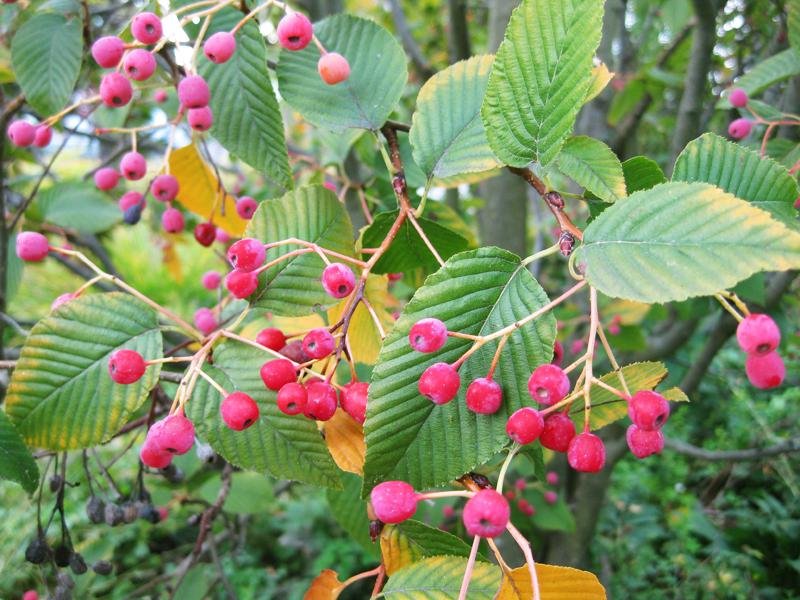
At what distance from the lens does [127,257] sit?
4.73m

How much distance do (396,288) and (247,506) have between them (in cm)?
66

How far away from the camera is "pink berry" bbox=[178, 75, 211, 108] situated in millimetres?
683

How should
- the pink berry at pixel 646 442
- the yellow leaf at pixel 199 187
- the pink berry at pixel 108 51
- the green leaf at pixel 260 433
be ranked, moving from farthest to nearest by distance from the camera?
the yellow leaf at pixel 199 187, the pink berry at pixel 108 51, the green leaf at pixel 260 433, the pink berry at pixel 646 442

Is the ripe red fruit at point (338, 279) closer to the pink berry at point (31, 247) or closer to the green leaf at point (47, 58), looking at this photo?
the pink berry at point (31, 247)

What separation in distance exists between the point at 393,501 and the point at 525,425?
0.38 feet

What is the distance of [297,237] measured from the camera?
2.13 feet

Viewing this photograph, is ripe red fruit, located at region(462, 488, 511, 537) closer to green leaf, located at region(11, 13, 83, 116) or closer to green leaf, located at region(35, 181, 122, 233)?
green leaf, located at region(11, 13, 83, 116)

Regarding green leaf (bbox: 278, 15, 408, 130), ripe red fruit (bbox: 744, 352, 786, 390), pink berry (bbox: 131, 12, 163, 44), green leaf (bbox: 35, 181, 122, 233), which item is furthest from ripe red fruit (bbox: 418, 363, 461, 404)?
green leaf (bbox: 35, 181, 122, 233)

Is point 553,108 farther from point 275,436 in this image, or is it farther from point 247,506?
point 247,506

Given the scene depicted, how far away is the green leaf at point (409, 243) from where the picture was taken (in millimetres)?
671

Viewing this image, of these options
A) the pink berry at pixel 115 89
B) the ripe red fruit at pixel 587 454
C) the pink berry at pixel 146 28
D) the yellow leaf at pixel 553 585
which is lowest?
the yellow leaf at pixel 553 585

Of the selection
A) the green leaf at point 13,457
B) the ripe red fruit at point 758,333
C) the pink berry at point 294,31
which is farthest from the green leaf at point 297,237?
the ripe red fruit at point 758,333

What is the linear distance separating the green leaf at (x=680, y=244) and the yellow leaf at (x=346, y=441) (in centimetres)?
28

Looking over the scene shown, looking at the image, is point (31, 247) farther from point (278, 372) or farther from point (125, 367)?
point (278, 372)
